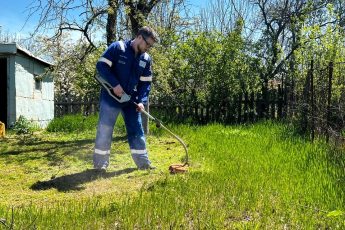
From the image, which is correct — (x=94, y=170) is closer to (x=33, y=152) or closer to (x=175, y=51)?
(x=33, y=152)

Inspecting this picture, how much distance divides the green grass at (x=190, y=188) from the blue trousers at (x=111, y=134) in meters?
0.22

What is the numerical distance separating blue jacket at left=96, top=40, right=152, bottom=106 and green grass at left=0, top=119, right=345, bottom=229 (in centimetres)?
113

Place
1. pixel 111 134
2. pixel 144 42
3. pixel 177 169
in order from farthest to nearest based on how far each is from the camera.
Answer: pixel 111 134 → pixel 144 42 → pixel 177 169

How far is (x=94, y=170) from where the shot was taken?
6.23m

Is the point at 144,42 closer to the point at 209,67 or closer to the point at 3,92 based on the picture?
the point at 209,67

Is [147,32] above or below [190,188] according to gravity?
above

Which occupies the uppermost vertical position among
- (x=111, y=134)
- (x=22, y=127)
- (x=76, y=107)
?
(x=76, y=107)

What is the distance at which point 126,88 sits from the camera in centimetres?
625

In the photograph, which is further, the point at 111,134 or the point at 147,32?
the point at 111,134

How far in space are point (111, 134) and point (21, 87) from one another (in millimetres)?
7807

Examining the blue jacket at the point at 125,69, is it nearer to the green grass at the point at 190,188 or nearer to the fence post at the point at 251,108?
the green grass at the point at 190,188

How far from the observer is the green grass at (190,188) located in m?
3.71

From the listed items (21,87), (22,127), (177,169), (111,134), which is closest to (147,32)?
(111,134)

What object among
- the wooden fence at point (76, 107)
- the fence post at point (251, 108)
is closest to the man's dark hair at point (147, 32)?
the fence post at point (251, 108)
